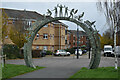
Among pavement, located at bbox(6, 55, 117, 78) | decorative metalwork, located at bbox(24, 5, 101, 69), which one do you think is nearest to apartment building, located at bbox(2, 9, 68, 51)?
pavement, located at bbox(6, 55, 117, 78)

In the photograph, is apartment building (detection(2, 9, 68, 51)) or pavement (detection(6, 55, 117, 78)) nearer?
pavement (detection(6, 55, 117, 78))

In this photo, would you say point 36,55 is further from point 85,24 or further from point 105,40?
point 105,40

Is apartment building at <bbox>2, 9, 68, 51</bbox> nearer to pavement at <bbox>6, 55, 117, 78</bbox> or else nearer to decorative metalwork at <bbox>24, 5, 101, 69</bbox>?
pavement at <bbox>6, 55, 117, 78</bbox>

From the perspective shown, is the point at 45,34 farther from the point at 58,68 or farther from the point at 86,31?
the point at 86,31

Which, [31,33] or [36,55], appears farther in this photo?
[36,55]

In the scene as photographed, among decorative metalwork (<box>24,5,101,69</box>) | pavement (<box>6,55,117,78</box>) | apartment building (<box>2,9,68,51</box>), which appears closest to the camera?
pavement (<box>6,55,117,78</box>)

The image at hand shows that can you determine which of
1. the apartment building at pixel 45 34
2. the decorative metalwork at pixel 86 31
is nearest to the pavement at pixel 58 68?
the decorative metalwork at pixel 86 31

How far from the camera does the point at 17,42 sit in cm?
2881

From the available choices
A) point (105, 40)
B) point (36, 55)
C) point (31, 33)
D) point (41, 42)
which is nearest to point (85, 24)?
point (31, 33)

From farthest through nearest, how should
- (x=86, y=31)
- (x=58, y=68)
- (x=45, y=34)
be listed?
(x=45, y=34), (x=58, y=68), (x=86, y=31)

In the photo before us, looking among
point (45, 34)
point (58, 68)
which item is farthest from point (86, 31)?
point (45, 34)

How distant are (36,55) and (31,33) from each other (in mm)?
17929

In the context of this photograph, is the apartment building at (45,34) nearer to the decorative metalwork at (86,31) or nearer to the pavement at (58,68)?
the pavement at (58,68)

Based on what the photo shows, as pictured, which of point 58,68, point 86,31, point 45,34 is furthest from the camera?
point 45,34
